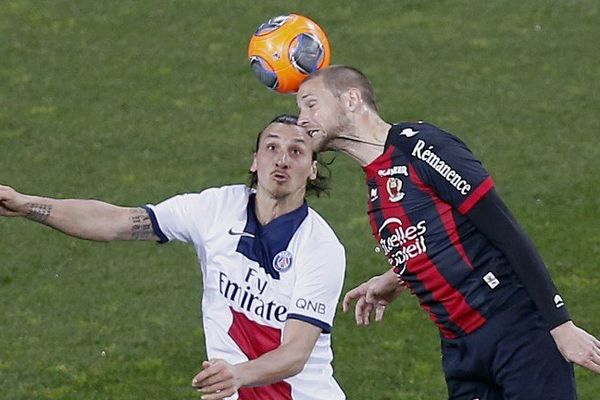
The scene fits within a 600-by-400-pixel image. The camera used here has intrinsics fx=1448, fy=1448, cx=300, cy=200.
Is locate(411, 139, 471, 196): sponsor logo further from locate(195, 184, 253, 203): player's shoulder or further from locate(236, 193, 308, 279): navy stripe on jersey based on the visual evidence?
locate(195, 184, 253, 203): player's shoulder

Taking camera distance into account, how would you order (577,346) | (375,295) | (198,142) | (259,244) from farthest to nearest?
(198,142) < (375,295) < (259,244) < (577,346)

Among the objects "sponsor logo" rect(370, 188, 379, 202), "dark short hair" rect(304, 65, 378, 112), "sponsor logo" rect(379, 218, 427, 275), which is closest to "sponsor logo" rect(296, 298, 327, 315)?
"sponsor logo" rect(379, 218, 427, 275)

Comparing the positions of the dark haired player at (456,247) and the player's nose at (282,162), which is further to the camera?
the player's nose at (282,162)

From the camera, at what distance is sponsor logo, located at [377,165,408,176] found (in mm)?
6973

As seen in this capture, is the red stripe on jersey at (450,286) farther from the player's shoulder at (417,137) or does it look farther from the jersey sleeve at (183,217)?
the jersey sleeve at (183,217)

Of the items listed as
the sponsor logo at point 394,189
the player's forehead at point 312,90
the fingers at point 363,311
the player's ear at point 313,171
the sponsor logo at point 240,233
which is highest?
the player's forehead at point 312,90

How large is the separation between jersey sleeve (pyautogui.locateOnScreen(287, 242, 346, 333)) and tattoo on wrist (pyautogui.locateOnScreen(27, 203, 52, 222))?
1.26 m

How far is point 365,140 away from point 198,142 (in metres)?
7.13

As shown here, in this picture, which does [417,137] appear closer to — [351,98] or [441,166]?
[441,166]

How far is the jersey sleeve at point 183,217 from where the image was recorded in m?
7.32

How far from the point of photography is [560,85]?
600 inches

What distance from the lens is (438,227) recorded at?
22.8 feet

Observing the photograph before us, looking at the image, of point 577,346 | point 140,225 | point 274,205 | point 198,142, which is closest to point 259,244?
point 274,205

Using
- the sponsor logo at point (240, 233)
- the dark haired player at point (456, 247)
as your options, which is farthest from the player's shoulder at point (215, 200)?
the dark haired player at point (456, 247)
